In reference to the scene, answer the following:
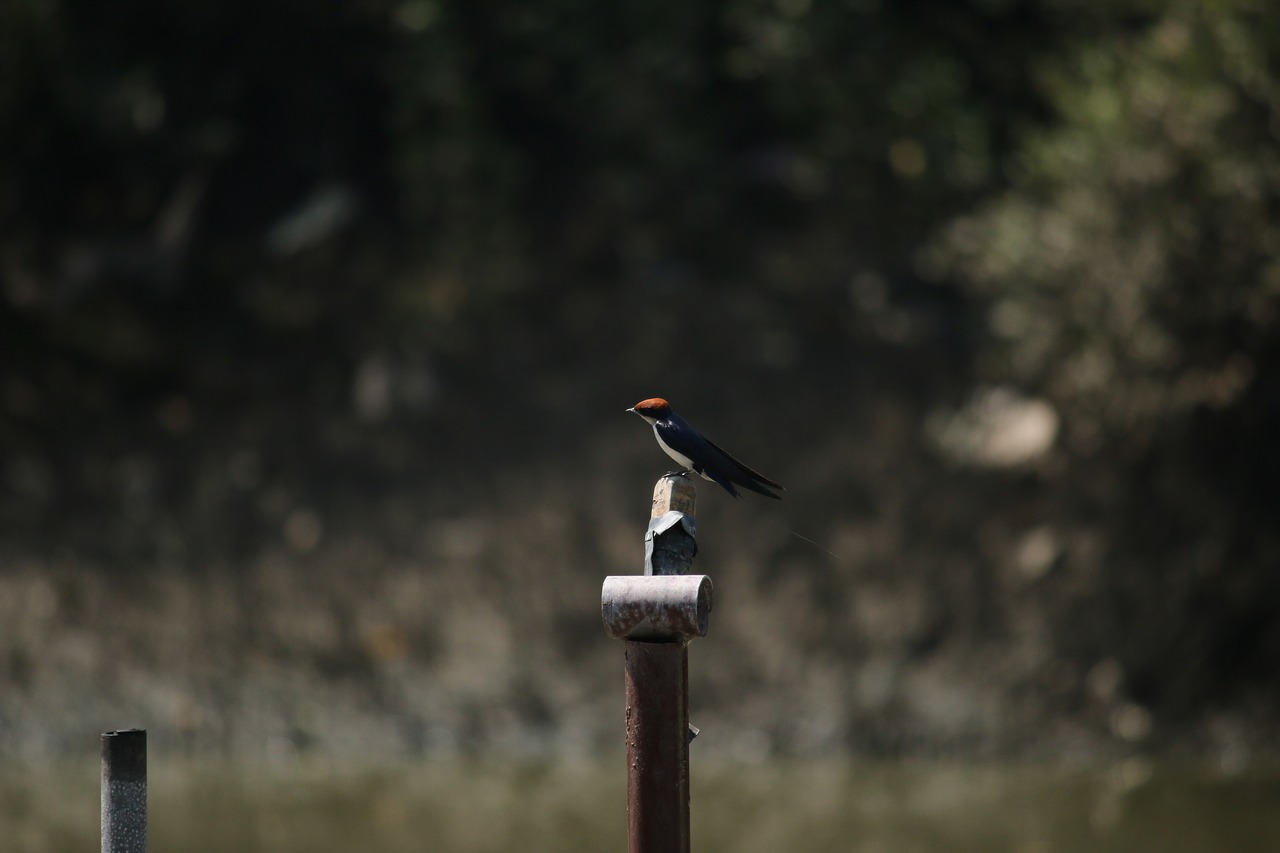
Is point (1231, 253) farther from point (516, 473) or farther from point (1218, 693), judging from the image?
point (516, 473)

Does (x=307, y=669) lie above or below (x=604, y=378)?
below

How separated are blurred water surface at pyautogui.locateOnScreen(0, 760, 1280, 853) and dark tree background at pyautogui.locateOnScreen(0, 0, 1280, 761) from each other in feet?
2.66

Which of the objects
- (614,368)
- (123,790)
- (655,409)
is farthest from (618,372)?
(123,790)

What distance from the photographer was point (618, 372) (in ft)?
51.6

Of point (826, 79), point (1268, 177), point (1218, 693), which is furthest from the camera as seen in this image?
point (826, 79)

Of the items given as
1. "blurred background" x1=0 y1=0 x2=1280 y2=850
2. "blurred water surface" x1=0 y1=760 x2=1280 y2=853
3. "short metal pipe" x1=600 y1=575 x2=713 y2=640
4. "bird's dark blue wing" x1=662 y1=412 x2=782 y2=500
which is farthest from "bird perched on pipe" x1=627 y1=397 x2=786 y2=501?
"blurred background" x1=0 y1=0 x2=1280 y2=850

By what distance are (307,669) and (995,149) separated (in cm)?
818

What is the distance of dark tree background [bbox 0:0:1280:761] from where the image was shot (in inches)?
491

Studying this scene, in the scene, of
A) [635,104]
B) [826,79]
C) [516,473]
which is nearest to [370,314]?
[516,473]

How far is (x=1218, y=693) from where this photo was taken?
1239cm

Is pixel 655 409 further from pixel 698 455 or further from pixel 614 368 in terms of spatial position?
pixel 614 368

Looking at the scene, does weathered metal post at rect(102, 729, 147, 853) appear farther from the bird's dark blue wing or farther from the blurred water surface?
the blurred water surface

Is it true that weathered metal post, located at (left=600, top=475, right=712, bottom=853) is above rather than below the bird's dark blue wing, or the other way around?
below

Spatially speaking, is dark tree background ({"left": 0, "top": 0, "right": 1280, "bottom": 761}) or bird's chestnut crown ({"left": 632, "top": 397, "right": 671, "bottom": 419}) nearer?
bird's chestnut crown ({"left": 632, "top": 397, "right": 671, "bottom": 419})
